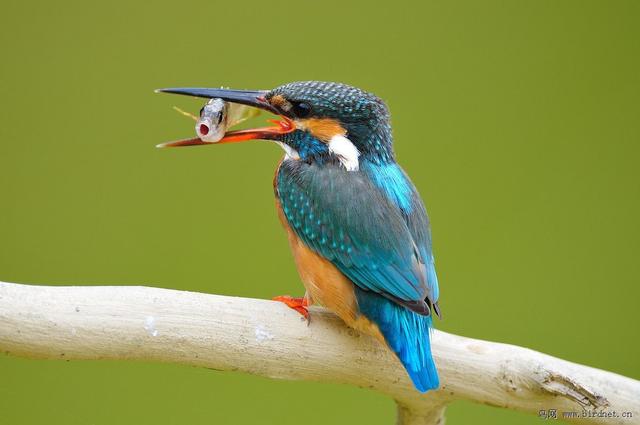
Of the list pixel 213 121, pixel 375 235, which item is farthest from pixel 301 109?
pixel 375 235

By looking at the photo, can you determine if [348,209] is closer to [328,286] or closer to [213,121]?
[328,286]

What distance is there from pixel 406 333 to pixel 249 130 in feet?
2.05

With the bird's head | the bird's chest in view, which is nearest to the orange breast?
the bird's chest

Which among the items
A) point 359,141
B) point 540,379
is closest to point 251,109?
point 359,141

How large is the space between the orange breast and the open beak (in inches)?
8.5

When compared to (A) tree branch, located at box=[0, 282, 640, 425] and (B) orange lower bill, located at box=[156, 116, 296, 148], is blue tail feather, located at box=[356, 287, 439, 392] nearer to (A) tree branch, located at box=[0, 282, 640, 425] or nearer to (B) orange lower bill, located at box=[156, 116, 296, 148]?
(A) tree branch, located at box=[0, 282, 640, 425]

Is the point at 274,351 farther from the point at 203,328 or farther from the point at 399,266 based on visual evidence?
the point at 399,266

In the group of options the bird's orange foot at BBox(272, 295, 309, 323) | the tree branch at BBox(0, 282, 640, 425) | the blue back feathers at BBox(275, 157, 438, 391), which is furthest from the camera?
the bird's orange foot at BBox(272, 295, 309, 323)

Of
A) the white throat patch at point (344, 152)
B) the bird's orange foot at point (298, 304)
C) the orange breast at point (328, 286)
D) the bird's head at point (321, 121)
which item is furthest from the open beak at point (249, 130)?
the bird's orange foot at point (298, 304)

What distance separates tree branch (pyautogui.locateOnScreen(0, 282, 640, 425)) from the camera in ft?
5.68

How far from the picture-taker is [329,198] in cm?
197

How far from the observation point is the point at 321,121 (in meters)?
1.98

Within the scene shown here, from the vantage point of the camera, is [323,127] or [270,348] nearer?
[270,348]

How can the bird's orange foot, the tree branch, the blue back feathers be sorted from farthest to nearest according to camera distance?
the bird's orange foot < the blue back feathers < the tree branch
